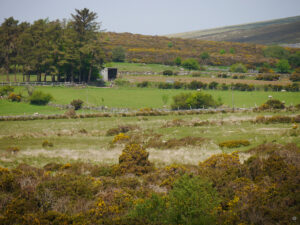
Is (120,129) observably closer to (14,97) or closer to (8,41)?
(14,97)

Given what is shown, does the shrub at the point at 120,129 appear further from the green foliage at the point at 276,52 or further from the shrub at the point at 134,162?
the green foliage at the point at 276,52

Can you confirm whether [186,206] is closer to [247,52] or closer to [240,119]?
[240,119]

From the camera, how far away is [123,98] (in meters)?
60.1

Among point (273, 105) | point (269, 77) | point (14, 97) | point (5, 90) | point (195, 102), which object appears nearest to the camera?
point (273, 105)

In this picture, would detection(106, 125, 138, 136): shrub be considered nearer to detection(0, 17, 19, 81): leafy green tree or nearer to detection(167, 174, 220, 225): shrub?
detection(167, 174, 220, 225): shrub

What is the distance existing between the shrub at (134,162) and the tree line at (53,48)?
54.9 meters

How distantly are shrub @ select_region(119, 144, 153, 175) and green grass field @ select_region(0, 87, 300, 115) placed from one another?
117ft

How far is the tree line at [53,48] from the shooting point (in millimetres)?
69312

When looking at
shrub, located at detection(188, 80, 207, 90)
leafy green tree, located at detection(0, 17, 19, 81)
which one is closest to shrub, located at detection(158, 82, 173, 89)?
shrub, located at detection(188, 80, 207, 90)

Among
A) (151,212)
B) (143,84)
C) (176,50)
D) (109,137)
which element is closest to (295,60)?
(176,50)

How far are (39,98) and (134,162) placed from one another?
4340cm

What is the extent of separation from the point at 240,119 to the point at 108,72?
49.3 metres

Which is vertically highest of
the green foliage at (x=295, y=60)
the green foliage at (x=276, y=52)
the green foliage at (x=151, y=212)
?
the green foliage at (x=276, y=52)

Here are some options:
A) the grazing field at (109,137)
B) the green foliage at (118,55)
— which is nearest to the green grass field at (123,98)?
the grazing field at (109,137)
